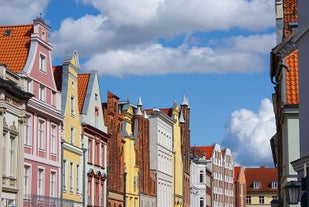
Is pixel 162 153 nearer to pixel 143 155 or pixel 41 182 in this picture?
pixel 143 155

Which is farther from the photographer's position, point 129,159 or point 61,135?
point 129,159

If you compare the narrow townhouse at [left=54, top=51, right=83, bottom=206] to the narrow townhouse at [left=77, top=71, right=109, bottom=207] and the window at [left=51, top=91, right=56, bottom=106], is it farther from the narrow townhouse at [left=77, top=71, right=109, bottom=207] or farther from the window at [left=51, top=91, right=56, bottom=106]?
the window at [left=51, top=91, right=56, bottom=106]

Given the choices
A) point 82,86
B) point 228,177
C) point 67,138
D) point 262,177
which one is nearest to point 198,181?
point 228,177

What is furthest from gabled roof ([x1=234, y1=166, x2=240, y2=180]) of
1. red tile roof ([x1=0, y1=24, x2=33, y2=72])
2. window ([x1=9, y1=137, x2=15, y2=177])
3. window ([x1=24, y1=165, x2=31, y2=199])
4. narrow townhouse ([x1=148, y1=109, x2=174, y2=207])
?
window ([x1=9, y1=137, x2=15, y2=177])

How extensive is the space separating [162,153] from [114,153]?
21.0 meters

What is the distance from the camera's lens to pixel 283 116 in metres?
31.2

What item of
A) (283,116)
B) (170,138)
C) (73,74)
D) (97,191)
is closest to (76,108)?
(73,74)

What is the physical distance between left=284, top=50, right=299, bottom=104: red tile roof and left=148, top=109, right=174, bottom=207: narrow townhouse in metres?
48.6

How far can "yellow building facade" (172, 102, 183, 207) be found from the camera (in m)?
89.5

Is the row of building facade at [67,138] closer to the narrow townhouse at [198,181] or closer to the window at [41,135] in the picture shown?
the window at [41,135]

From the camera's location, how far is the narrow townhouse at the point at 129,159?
66.7 m

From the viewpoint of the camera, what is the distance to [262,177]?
5925 inches

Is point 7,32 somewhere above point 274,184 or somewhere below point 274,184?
above

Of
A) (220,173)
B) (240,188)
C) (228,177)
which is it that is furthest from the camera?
(240,188)
